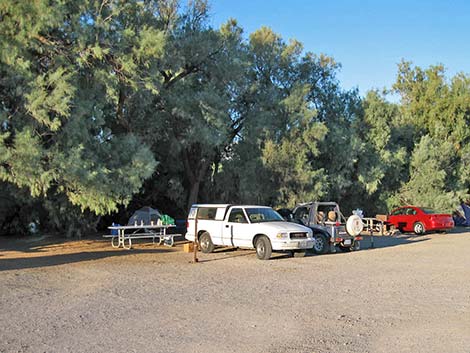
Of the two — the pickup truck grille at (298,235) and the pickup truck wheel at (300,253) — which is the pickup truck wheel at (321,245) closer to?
the pickup truck wheel at (300,253)

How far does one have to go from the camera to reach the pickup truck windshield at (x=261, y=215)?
16672 millimetres

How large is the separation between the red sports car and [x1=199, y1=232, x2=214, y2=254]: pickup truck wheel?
45.4ft

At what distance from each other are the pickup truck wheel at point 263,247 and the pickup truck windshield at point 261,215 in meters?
0.86

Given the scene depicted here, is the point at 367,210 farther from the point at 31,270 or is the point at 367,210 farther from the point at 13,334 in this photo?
the point at 13,334

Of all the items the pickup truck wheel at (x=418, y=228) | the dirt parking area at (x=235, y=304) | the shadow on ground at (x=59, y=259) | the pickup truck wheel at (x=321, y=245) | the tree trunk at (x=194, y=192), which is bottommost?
the dirt parking area at (x=235, y=304)

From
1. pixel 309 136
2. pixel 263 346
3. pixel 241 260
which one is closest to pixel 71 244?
pixel 241 260

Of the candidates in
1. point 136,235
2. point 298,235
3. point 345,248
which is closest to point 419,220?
point 345,248

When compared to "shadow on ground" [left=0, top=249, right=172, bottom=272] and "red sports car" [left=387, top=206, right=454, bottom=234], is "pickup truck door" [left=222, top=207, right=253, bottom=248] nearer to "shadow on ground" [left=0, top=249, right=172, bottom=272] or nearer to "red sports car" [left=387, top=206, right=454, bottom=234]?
"shadow on ground" [left=0, top=249, right=172, bottom=272]

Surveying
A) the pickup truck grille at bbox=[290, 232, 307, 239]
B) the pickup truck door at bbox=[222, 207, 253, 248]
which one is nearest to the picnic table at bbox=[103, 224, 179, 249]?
the pickup truck door at bbox=[222, 207, 253, 248]

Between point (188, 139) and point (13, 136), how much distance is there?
7.82 metres

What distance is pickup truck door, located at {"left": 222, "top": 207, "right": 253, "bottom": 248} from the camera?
16266mm

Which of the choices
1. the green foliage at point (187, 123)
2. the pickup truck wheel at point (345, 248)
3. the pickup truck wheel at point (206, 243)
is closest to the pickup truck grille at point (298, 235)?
the pickup truck wheel at point (206, 243)

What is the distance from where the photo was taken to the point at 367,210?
108 feet

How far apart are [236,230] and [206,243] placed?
1.57 meters
